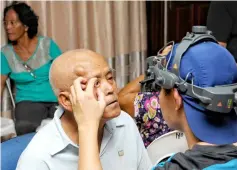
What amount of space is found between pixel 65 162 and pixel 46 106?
1.74 metres

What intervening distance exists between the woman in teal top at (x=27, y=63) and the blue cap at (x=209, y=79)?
2.01 meters

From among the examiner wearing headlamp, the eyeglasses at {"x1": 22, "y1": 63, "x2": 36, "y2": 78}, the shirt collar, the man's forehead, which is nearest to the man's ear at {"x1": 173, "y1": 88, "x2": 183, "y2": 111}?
the examiner wearing headlamp

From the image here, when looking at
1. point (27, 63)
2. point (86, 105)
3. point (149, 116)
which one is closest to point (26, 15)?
point (27, 63)

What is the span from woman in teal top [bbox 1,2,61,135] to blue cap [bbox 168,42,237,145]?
2.01m

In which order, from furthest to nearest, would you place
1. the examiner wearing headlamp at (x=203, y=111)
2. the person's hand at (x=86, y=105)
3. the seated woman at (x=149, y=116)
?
the seated woman at (x=149, y=116) → the person's hand at (x=86, y=105) → the examiner wearing headlamp at (x=203, y=111)

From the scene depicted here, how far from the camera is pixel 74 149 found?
1311 millimetres

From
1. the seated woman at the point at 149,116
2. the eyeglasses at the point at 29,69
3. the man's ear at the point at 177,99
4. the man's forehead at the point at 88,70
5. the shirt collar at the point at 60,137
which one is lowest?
Result: the seated woman at the point at 149,116

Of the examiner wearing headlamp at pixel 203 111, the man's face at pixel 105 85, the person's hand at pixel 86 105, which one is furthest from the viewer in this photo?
the man's face at pixel 105 85

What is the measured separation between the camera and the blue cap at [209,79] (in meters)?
0.97

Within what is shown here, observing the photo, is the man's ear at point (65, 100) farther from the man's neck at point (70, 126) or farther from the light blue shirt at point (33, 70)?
the light blue shirt at point (33, 70)

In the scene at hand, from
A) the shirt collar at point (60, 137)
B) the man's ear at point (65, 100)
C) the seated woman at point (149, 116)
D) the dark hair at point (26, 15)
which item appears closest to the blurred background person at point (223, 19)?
the seated woman at point (149, 116)

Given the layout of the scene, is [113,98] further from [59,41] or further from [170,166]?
[59,41]

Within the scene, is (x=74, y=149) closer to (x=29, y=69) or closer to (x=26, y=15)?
(x=29, y=69)

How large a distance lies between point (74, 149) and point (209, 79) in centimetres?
58
